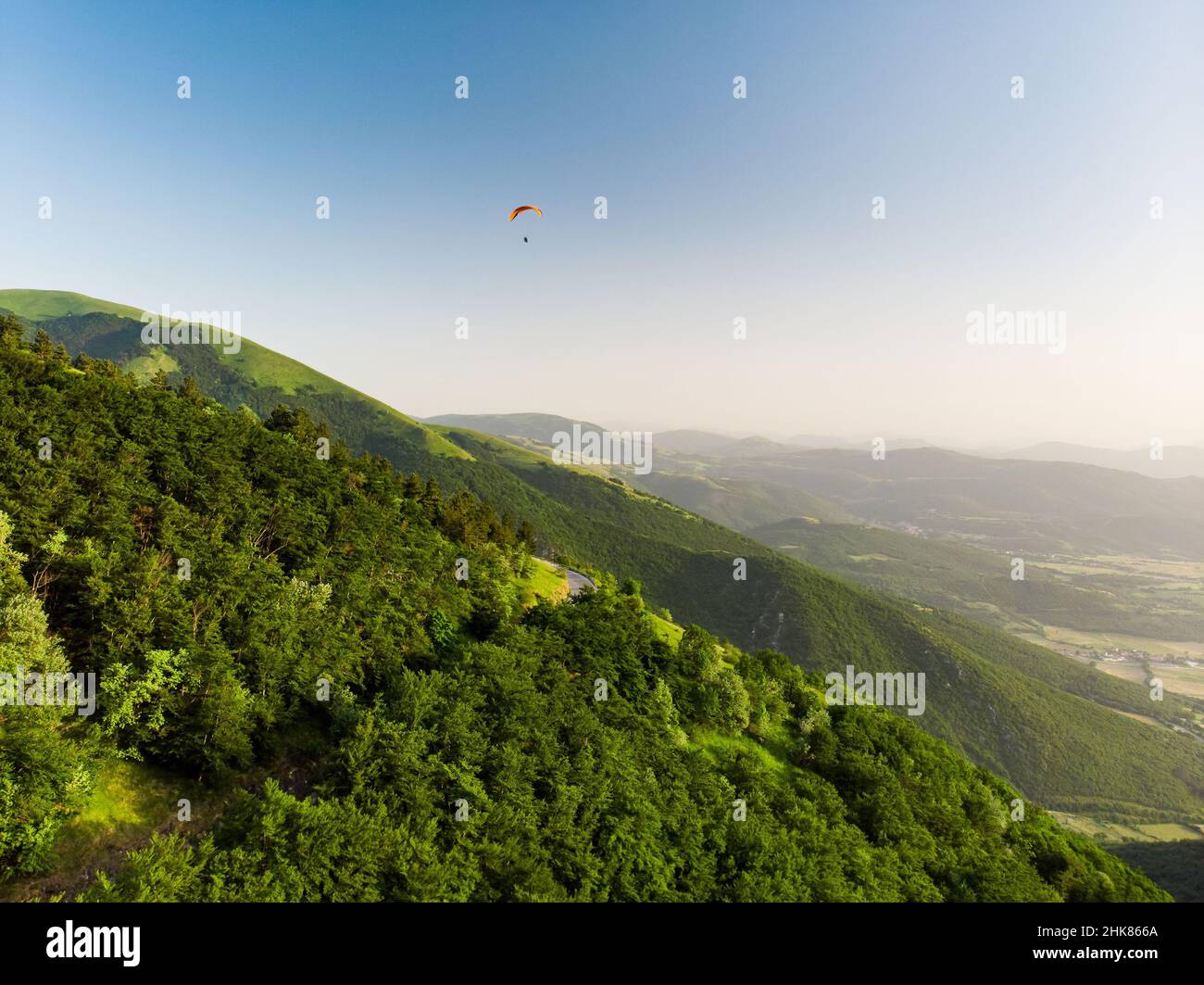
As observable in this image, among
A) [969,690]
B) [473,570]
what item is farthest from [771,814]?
[969,690]

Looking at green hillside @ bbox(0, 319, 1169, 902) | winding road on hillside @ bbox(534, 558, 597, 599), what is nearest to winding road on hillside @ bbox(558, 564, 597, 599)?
winding road on hillside @ bbox(534, 558, 597, 599)

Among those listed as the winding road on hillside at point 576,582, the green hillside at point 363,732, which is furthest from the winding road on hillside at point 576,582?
the green hillside at point 363,732

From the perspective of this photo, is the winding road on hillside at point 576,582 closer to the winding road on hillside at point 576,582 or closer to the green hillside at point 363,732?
the winding road on hillside at point 576,582

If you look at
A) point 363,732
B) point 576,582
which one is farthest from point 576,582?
point 363,732

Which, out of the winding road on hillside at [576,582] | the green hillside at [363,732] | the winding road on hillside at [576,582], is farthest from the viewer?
the winding road on hillside at [576,582]

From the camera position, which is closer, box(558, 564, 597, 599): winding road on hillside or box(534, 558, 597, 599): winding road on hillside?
box(534, 558, 597, 599): winding road on hillside

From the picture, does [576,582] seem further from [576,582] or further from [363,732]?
[363,732]

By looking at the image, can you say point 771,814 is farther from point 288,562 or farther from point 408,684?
point 288,562

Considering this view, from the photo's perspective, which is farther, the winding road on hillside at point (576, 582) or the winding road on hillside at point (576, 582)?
the winding road on hillside at point (576, 582)

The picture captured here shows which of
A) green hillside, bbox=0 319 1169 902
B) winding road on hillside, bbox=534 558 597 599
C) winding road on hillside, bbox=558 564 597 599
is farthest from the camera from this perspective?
winding road on hillside, bbox=558 564 597 599

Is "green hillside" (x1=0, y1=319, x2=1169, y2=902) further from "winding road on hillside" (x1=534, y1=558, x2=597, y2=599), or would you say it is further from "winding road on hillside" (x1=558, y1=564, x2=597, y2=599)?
"winding road on hillside" (x1=558, y1=564, x2=597, y2=599)
